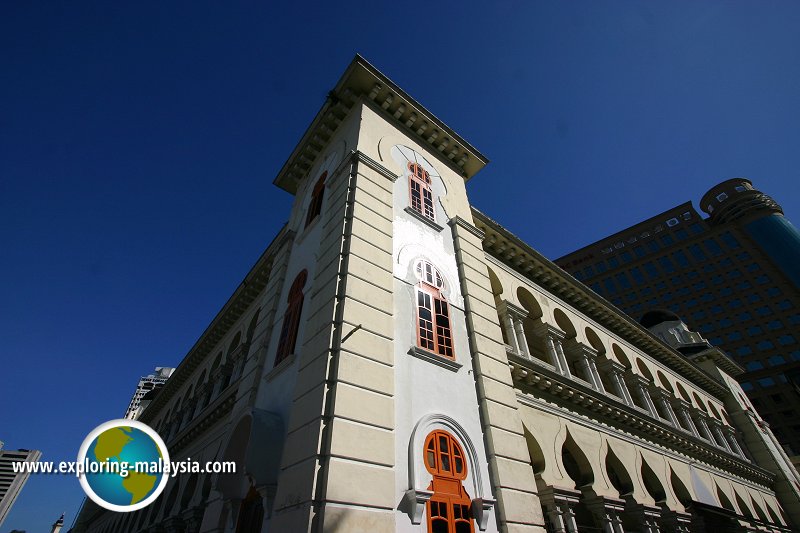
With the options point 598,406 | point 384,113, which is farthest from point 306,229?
point 598,406

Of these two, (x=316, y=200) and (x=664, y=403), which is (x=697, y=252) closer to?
(x=664, y=403)

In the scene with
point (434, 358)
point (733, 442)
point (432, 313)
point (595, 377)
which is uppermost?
point (733, 442)

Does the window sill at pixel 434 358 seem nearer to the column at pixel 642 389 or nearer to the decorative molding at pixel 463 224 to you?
the decorative molding at pixel 463 224

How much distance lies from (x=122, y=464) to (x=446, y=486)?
21.2 ft

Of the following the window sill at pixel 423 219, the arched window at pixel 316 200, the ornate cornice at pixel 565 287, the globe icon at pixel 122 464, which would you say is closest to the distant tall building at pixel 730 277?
the ornate cornice at pixel 565 287

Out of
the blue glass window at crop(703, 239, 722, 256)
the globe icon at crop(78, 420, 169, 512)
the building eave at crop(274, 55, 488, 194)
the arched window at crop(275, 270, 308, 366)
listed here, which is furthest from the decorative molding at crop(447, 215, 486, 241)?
the blue glass window at crop(703, 239, 722, 256)

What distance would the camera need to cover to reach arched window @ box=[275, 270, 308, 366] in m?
10.6

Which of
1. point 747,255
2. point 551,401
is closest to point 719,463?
point 551,401

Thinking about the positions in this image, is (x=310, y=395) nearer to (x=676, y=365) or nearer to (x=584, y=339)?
(x=584, y=339)

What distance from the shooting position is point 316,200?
1413 cm

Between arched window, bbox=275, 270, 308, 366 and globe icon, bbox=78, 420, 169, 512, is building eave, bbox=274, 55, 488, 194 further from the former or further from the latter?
globe icon, bbox=78, 420, 169, 512

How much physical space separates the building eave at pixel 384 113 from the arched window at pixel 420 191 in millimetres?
2062

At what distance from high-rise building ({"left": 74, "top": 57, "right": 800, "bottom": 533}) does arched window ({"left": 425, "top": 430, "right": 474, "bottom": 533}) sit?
1.5 inches

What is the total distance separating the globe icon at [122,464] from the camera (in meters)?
7.35
